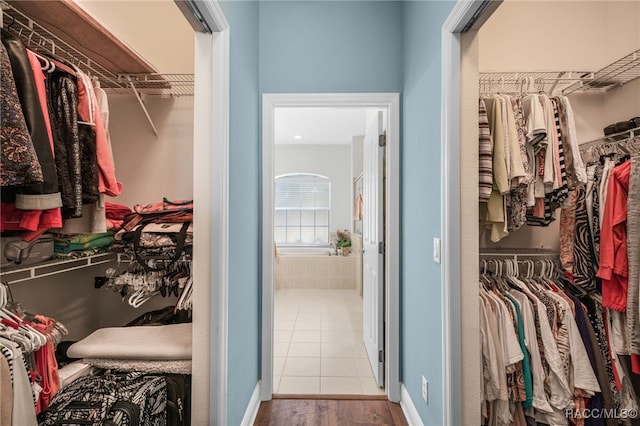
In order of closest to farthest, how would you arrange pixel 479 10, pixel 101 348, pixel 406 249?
1. pixel 479 10
2. pixel 101 348
3. pixel 406 249

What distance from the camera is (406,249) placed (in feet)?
6.68

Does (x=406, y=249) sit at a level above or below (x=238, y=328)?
above

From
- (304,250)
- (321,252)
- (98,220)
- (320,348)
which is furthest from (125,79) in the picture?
(304,250)

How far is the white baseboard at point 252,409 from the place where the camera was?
178 cm

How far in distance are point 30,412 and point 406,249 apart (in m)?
1.87

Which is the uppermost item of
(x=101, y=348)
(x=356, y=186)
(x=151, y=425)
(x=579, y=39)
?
(x=579, y=39)

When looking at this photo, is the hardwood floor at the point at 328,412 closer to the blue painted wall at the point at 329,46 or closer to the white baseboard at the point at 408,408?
the white baseboard at the point at 408,408

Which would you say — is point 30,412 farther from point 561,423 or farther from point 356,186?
point 356,186

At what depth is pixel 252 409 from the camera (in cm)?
191

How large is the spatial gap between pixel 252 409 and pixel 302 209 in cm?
477

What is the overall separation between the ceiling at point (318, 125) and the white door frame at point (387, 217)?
1981 mm

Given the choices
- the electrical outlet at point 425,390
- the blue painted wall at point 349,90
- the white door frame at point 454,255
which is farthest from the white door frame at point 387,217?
the white door frame at point 454,255

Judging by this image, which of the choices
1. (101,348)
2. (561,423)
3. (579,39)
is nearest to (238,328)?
(101,348)

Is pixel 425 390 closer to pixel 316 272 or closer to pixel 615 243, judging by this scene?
pixel 615 243
